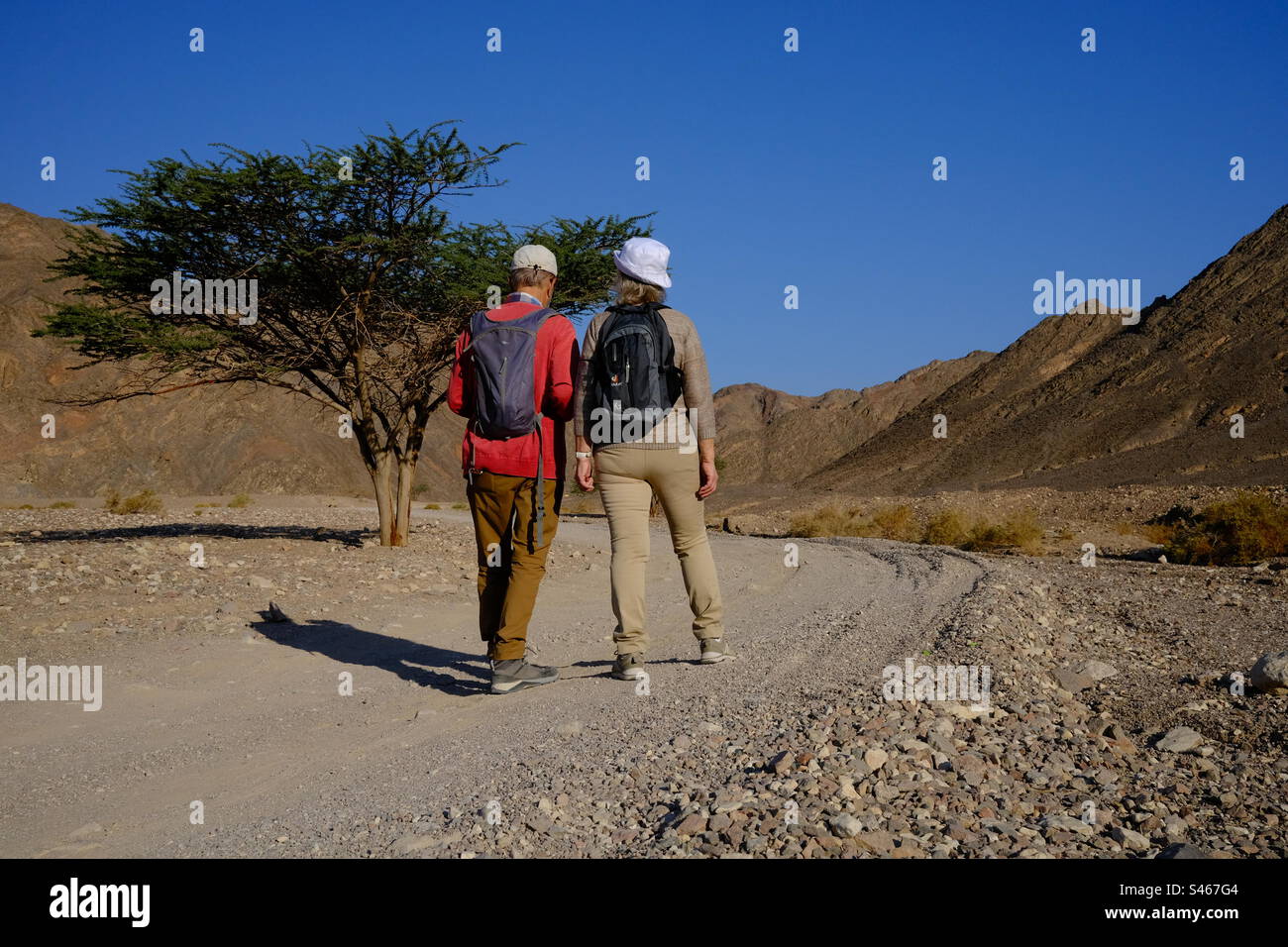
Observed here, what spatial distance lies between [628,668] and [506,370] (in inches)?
65.7

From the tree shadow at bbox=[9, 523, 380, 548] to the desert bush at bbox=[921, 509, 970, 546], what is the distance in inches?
423

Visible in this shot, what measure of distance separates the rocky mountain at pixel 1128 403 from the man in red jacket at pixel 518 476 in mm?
30917

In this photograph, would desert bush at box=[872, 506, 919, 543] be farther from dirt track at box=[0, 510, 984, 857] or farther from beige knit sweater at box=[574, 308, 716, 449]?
beige knit sweater at box=[574, 308, 716, 449]

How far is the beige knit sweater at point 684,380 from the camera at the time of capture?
4848 millimetres

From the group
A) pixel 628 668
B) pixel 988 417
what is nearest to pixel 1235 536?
pixel 628 668

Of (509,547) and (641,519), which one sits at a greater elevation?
(641,519)

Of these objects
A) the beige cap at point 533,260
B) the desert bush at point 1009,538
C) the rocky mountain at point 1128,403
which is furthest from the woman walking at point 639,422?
the rocky mountain at point 1128,403

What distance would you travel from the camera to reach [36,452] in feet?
174

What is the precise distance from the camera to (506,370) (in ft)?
15.5

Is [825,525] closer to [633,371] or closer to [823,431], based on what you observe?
[633,371]

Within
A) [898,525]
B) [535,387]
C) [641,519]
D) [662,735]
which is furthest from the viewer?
[898,525]

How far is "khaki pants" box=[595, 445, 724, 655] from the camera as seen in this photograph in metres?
4.88

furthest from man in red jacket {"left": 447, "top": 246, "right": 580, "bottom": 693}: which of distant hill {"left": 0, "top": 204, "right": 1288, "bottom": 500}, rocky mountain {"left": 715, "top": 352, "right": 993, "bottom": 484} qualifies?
rocky mountain {"left": 715, "top": 352, "right": 993, "bottom": 484}

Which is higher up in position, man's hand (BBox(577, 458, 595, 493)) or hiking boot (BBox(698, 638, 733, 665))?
man's hand (BBox(577, 458, 595, 493))
